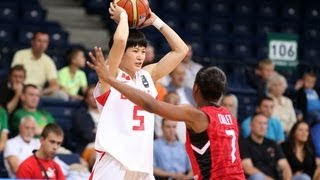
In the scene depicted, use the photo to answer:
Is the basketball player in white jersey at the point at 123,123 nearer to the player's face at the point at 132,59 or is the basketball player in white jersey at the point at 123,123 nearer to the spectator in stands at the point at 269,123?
the player's face at the point at 132,59

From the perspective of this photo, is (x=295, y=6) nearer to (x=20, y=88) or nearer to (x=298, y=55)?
(x=298, y=55)

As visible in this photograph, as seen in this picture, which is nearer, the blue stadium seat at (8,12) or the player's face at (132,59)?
the player's face at (132,59)

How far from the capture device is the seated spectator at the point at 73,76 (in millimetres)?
13164

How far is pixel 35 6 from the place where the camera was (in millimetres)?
14938

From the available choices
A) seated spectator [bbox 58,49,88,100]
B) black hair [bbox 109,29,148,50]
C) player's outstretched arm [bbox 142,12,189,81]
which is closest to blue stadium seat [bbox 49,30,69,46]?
seated spectator [bbox 58,49,88,100]

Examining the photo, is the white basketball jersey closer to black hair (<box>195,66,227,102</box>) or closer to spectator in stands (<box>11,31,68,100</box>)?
black hair (<box>195,66,227,102</box>)

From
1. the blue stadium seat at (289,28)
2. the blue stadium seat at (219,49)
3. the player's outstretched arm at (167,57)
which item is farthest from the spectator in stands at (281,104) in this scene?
the player's outstretched arm at (167,57)

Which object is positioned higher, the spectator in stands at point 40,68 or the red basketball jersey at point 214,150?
the spectator in stands at point 40,68

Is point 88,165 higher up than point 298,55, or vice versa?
point 298,55

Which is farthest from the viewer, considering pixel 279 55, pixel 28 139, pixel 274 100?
pixel 279 55

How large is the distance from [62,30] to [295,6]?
176 inches

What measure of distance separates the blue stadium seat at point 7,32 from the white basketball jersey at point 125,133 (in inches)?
281

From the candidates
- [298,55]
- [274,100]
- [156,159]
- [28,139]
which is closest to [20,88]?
[28,139]

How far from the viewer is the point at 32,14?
14.8 metres
